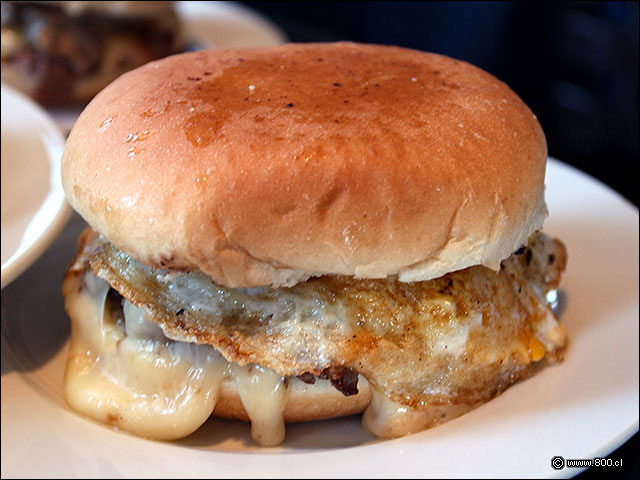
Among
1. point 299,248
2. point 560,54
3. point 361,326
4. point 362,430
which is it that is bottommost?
point 560,54

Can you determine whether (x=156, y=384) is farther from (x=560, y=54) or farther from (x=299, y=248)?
(x=560, y=54)

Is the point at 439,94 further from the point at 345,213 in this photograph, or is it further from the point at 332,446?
the point at 332,446

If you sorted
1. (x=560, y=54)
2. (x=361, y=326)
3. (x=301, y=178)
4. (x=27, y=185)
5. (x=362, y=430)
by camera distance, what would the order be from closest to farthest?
(x=301, y=178) → (x=361, y=326) → (x=362, y=430) → (x=27, y=185) → (x=560, y=54)

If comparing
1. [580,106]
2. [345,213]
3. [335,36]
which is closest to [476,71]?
[345,213]

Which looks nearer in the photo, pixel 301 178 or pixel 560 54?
pixel 301 178

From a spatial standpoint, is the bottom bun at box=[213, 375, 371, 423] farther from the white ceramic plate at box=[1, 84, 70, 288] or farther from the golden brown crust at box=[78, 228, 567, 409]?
the white ceramic plate at box=[1, 84, 70, 288]

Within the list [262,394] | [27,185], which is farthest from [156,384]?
[27,185]
